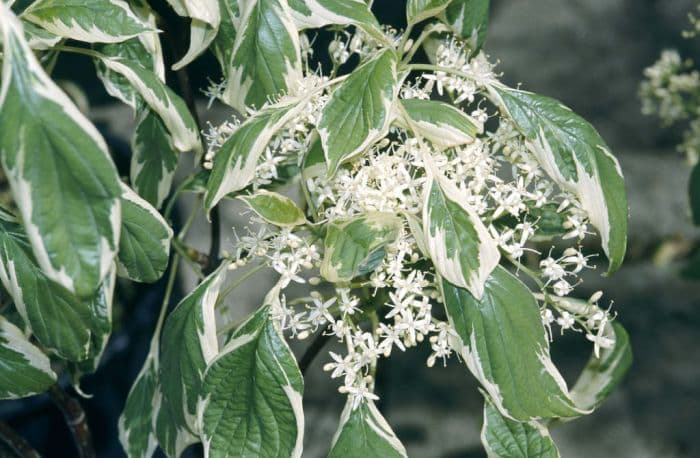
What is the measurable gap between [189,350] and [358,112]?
0.82 feet

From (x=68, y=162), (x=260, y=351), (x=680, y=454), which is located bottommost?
(x=680, y=454)

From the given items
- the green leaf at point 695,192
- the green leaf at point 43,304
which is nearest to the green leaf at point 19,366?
the green leaf at point 43,304

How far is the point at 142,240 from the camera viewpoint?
0.67m

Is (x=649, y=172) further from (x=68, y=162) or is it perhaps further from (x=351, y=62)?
(x=68, y=162)

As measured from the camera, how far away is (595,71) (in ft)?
6.34

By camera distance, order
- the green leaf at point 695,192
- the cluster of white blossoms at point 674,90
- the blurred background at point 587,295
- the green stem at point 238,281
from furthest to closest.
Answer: the blurred background at point 587,295 → the cluster of white blossoms at point 674,90 → the green leaf at point 695,192 → the green stem at point 238,281

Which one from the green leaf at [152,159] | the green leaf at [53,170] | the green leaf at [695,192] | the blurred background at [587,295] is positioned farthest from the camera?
the blurred background at [587,295]

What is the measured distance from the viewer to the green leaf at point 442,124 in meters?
0.60

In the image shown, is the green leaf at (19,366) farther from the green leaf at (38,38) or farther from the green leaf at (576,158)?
the green leaf at (576,158)

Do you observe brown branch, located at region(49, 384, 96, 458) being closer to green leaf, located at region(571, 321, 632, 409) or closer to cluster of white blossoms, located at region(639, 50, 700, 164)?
green leaf, located at region(571, 321, 632, 409)

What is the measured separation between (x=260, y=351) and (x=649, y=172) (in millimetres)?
1389

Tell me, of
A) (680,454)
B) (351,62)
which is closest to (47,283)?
(680,454)

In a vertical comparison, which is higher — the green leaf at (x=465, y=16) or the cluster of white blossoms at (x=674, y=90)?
the green leaf at (x=465, y=16)

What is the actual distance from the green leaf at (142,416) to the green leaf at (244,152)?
0.26 m
